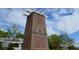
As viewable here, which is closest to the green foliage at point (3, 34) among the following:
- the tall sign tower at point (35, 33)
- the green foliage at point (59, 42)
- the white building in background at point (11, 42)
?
the white building in background at point (11, 42)

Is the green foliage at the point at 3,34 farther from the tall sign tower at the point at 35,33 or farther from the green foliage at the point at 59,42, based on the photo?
the green foliage at the point at 59,42

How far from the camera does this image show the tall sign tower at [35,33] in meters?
1.97

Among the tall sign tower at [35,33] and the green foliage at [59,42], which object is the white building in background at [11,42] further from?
the green foliage at [59,42]

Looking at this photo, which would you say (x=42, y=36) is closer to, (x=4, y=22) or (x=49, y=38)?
(x=49, y=38)

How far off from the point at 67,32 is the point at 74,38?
109 mm

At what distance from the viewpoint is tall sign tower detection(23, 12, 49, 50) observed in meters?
1.97

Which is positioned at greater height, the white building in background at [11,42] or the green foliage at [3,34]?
the green foliage at [3,34]

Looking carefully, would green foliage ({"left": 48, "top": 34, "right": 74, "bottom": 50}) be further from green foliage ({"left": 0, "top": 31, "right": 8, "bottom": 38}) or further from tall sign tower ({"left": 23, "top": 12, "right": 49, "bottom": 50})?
green foliage ({"left": 0, "top": 31, "right": 8, "bottom": 38})

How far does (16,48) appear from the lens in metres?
1.97

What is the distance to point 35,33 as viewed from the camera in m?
1.99
